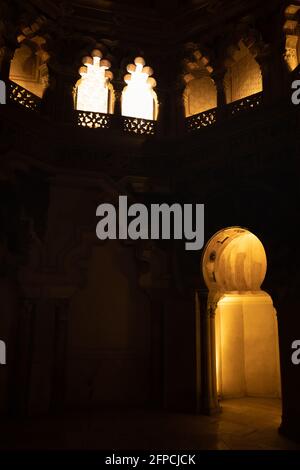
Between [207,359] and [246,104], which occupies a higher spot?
[246,104]

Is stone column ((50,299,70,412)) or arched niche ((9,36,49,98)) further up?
arched niche ((9,36,49,98))

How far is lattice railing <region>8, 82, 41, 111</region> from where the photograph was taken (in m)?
7.47

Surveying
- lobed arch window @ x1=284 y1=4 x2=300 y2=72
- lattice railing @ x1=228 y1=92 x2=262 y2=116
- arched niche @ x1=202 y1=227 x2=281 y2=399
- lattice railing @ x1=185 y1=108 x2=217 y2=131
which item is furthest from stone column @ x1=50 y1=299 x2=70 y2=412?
lobed arch window @ x1=284 y1=4 x2=300 y2=72

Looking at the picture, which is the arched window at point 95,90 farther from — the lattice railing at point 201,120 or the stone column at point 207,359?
the stone column at point 207,359

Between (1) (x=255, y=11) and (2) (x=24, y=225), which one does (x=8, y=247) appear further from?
(1) (x=255, y=11)

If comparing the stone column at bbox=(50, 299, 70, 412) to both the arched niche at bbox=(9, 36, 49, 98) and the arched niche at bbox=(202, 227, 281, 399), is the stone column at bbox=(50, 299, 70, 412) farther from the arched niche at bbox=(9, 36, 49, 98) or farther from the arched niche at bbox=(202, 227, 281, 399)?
the arched niche at bbox=(9, 36, 49, 98)

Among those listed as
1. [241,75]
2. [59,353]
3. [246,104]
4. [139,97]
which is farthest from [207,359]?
[241,75]

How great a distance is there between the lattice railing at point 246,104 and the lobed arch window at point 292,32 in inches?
31.5

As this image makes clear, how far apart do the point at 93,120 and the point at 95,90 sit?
100cm

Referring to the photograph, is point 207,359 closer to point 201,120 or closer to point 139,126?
point 201,120

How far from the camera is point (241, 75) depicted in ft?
29.3

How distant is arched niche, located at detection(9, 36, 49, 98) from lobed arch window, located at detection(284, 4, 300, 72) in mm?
4818

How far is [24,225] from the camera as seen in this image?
25.5 feet

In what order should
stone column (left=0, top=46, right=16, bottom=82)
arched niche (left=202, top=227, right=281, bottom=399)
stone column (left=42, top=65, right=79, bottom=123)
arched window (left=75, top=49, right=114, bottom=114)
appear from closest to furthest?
stone column (left=0, top=46, right=16, bottom=82)
stone column (left=42, top=65, right=79, bottom=123)
arched window (left=75, top=49, right=114, bottom=114)
arched niche (left=202, top=227, right=281, bottom=399)
